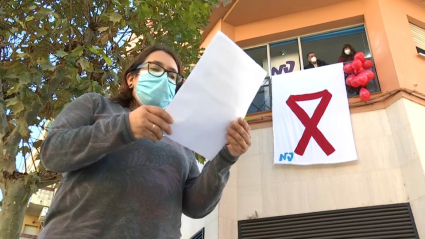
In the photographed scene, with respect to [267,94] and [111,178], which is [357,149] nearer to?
[267,94]

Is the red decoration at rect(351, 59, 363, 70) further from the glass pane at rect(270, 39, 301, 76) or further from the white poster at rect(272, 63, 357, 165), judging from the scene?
the glass pane at rect(270, 39, 301, 76)

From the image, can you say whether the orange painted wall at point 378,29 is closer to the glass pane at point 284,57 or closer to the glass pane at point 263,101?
the glass pane at point 284,57

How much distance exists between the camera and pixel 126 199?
1256 millimetres

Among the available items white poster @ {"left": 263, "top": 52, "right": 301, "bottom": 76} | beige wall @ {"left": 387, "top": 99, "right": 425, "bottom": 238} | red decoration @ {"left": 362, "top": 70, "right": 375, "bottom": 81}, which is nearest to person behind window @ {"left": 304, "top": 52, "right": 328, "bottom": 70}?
white poster @ {"left": 263, "top": 52, "right": 301, "bottom": 76}

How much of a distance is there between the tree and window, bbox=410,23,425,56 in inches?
202

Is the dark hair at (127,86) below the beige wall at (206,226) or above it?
below

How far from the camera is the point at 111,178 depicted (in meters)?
1.28

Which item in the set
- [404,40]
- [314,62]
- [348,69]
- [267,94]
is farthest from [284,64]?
[404,40]

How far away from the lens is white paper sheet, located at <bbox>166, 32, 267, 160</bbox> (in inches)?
50.8

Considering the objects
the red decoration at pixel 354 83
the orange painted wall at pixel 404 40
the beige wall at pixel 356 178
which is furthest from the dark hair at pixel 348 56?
the beige wall at pixel 356 178

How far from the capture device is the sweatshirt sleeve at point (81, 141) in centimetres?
117

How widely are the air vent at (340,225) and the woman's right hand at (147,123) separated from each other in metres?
4.97

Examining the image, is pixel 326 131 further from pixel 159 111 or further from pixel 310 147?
pixel 159 111

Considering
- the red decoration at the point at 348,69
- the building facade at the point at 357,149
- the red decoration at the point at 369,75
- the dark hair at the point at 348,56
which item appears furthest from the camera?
the dark hair at the point at 348,56
